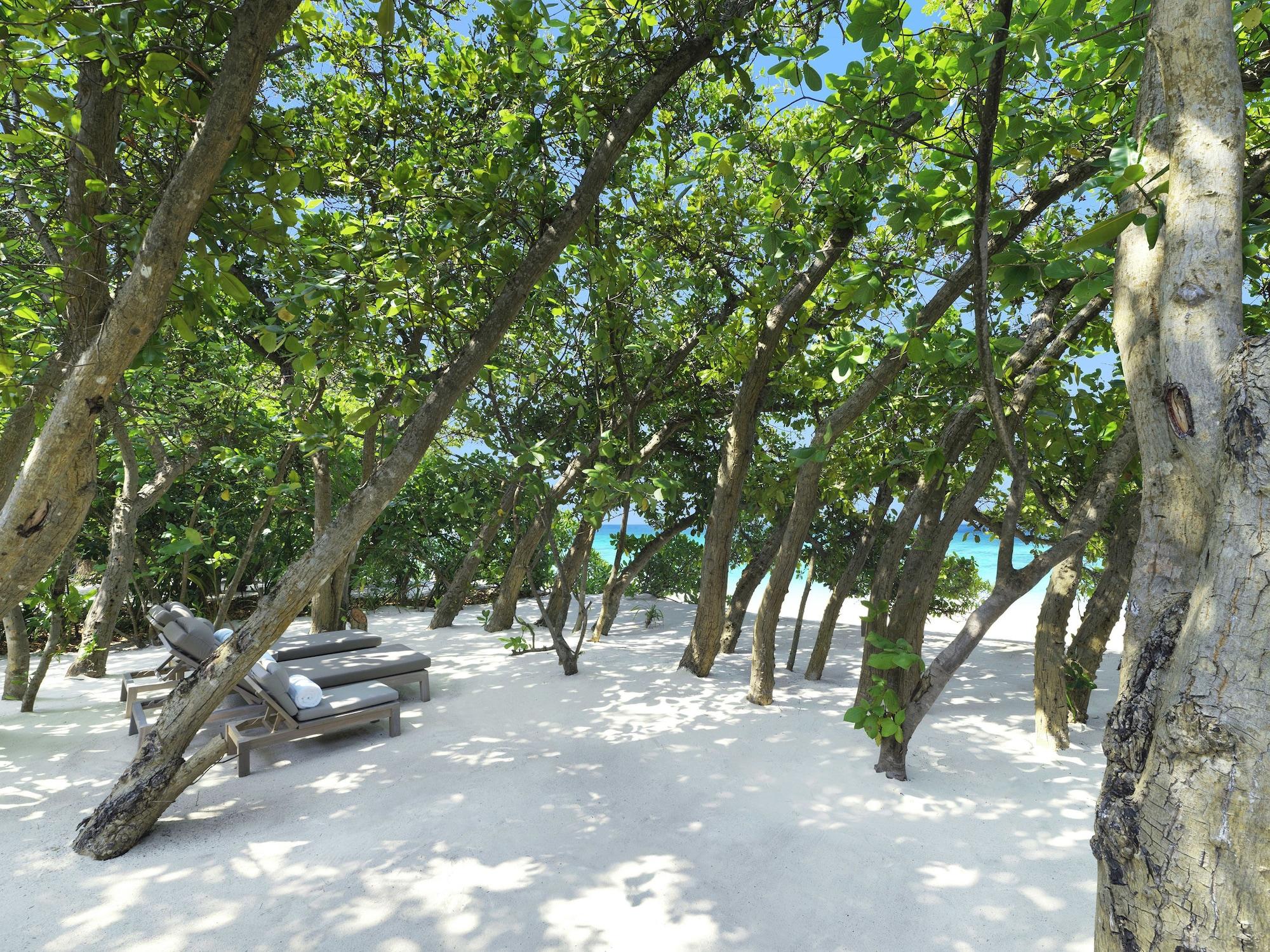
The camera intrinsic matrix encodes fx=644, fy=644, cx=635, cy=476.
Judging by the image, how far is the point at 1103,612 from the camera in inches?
203

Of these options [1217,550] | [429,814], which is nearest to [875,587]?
[429,814]

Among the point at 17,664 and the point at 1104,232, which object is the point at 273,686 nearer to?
the point at 17,664

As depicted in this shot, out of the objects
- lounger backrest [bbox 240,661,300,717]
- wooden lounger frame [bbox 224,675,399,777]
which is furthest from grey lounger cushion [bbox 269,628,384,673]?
lounger backrest [bbox 240,661,300,717]

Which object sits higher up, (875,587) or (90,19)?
(90,19)

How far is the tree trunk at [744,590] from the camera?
303 inches

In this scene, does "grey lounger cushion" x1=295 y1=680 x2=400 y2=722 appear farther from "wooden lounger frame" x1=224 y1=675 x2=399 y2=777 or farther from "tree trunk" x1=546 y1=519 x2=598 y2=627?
"tree trunk" x1=546 y1=519 x2=598 y2=627

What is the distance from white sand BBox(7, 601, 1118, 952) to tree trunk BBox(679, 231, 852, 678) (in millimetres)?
1055

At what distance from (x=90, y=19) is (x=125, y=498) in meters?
4.96

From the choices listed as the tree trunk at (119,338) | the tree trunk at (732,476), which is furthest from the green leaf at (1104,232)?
the tree trunk at (732,476)

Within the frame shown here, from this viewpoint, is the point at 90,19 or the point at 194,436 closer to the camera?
the point at 90,19

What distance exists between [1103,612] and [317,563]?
18.7 ft

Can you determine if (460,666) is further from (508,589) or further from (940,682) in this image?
(940,682)

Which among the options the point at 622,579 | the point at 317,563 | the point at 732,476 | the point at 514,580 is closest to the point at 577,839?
the point at 317,563

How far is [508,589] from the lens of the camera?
29.6 feet
